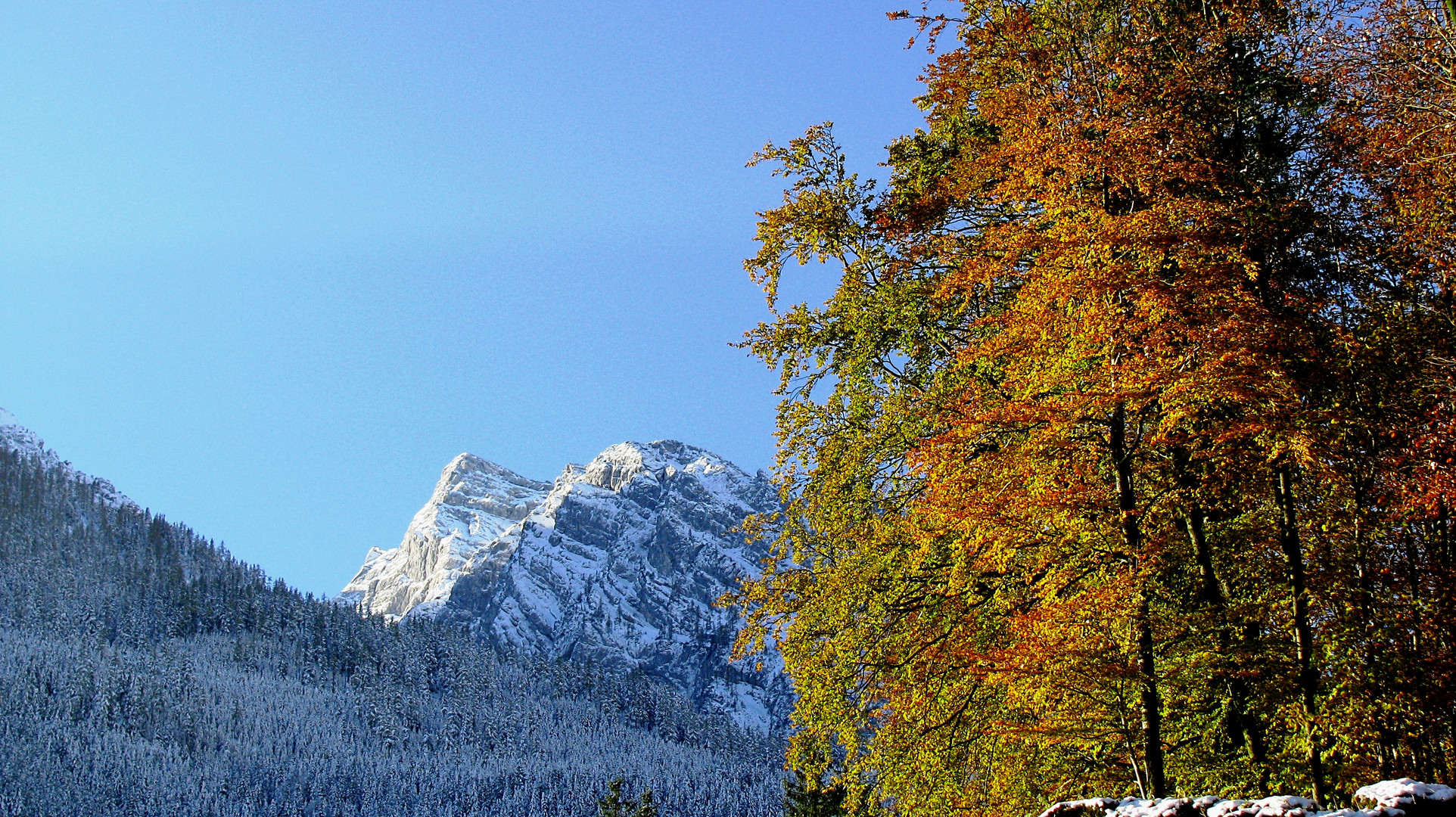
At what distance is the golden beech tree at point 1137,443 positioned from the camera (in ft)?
31.7

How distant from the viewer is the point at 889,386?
589 inches

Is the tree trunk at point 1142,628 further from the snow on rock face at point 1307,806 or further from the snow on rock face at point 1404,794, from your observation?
the snow on rock face at point 1404,794

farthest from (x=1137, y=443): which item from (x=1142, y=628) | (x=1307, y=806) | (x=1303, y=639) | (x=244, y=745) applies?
(x=244, y=745)

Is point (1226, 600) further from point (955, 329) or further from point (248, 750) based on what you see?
point (248, 750)

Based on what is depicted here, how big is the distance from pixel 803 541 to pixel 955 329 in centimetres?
371

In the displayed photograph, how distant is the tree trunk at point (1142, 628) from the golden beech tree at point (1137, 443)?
40 mm

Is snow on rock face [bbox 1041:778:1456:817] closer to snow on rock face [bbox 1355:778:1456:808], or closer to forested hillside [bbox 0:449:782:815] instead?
snow on rock face [bbox 1355:778:1456:808]

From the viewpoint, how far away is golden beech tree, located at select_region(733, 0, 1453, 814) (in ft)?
31.7

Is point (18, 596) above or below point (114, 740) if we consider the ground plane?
above

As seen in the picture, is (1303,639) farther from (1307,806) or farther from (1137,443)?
A: (1307,806)

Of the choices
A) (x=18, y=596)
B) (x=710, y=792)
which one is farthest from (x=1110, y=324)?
(x=18, y=596)

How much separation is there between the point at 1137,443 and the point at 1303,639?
8.01ft

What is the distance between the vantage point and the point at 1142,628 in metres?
9.55

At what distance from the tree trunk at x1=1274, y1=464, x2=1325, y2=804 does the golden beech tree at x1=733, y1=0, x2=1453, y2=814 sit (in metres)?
0.03
